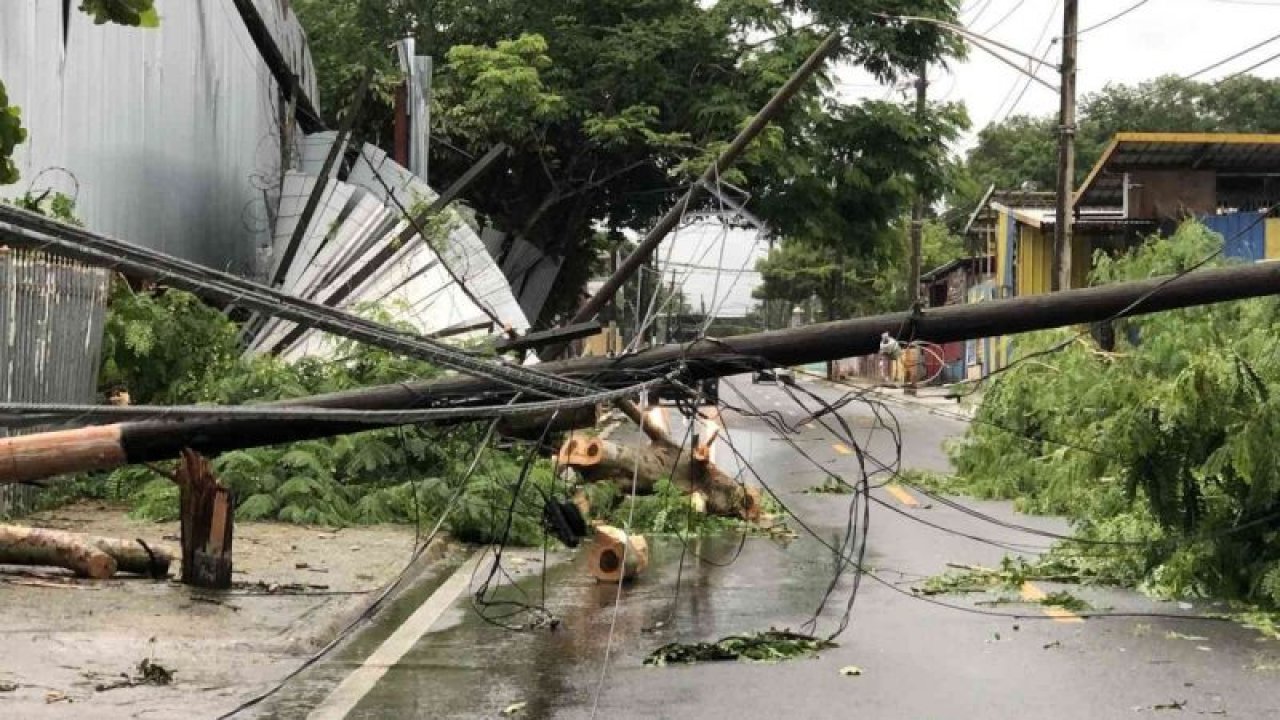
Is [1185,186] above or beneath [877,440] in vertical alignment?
above

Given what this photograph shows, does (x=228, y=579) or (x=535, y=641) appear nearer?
(x=535, y=641)

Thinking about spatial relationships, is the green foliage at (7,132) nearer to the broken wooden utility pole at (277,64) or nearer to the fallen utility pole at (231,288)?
the fallen utility pole at (231,288)

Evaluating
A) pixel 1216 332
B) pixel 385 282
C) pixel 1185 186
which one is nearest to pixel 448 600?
pixel 1216 332

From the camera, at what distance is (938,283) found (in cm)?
7338

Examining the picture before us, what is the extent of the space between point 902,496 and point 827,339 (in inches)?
431

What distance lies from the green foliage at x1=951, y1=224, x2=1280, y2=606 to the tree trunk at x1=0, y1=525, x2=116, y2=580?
6.04 m

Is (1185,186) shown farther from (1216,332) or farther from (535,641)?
(535,641)

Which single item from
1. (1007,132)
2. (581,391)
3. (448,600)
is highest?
(1007,132)

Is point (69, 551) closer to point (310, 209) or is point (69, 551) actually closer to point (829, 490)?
point (829, 490)

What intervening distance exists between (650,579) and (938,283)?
62490 millimetres

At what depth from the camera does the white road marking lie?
777cm

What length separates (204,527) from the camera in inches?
423

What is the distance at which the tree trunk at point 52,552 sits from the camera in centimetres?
1073

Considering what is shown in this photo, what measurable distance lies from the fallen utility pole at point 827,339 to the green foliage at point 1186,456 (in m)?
1.79
